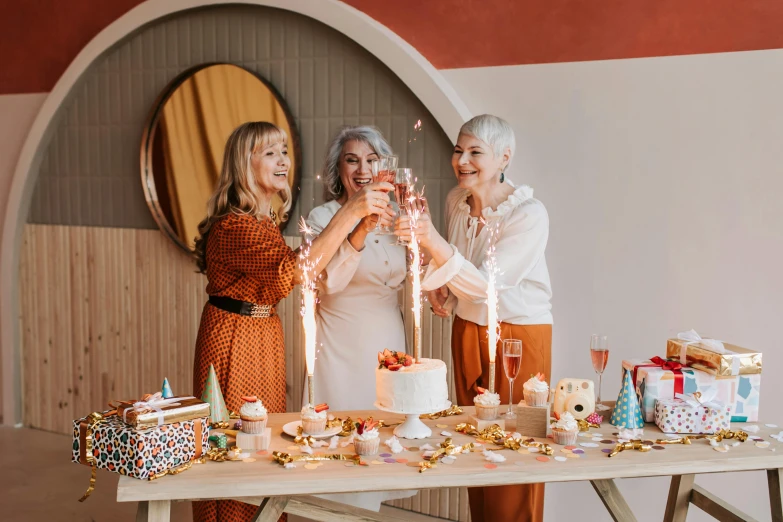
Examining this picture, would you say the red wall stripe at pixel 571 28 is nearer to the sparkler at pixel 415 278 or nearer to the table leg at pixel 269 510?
the sparkler at pixel 415 278

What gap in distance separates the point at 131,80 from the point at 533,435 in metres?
3.21

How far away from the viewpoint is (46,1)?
170 inches

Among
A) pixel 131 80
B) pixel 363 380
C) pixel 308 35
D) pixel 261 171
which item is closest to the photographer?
pixel 261 171

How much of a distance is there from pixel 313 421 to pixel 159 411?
15.8 inches

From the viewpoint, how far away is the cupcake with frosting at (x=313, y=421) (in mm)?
1939

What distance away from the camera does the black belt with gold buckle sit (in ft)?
8.09

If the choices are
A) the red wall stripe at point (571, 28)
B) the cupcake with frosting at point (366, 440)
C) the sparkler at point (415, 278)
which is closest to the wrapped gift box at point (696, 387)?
the sparkler at point (415, 278)

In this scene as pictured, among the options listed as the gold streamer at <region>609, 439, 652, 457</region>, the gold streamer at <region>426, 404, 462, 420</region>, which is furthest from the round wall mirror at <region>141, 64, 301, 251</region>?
the gold streamer at <region>609, 439, 652, 457</region>

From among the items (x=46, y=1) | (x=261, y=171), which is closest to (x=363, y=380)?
(x=261, y=171)

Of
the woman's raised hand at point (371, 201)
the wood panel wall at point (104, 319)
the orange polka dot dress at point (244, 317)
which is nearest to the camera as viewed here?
the woman's raised hand at point (371, 201)

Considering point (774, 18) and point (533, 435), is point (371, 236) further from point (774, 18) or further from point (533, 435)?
point (774, 18)

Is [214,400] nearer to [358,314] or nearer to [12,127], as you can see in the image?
[358,314]

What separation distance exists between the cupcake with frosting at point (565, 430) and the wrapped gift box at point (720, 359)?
1.44 feet

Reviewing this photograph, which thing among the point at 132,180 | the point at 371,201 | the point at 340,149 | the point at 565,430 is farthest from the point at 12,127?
the point at 565,430
